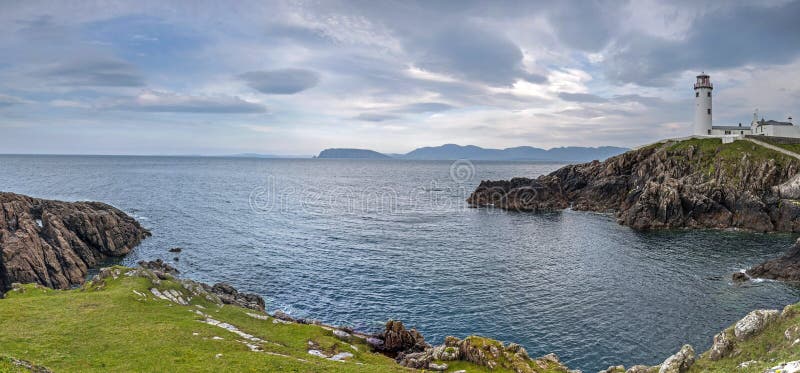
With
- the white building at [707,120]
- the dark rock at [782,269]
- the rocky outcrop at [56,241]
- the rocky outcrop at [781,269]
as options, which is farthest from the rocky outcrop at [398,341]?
the white building at [707,120]

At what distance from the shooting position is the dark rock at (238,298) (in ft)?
148

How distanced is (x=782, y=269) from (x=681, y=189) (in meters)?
43.5

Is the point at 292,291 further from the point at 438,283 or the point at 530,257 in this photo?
the point at 530,257

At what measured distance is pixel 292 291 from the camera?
55125 millimetres

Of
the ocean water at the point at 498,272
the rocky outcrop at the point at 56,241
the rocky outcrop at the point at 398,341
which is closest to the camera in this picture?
the rocky outcrop at the point at 398,341

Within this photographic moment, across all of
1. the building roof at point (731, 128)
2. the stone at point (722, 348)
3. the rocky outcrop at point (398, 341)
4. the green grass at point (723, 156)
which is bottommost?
the rocky outcrop at point (398, 341)

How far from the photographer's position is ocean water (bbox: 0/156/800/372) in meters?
43.1

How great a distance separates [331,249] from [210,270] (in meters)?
20.4

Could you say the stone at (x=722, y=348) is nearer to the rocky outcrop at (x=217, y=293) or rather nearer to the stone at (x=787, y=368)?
the stone at (x=787, y=368)

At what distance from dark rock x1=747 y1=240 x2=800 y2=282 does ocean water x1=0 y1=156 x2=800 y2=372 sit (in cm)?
241

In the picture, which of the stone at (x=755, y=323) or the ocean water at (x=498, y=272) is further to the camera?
the ocean water at (x=498, y=272)

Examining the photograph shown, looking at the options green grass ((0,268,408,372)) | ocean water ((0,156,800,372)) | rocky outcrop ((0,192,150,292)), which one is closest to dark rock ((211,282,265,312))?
ocean water ((0,156,800,372))

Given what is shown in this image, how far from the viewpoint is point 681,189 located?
313ft

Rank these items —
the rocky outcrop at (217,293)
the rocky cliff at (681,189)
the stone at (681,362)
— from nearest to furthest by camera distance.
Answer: the stone at (681,362), the rocky outcrop at (217,293), the rocky cliff at (681,189)
